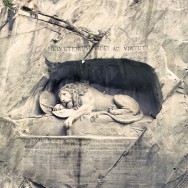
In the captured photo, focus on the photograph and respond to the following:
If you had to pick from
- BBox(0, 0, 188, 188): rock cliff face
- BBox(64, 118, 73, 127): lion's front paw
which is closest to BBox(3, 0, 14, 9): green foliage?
→ BBox(0, 0, 188, 188): rock cliff face

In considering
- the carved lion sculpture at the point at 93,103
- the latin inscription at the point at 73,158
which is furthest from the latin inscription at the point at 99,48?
the latin inscription at the point at 73,158

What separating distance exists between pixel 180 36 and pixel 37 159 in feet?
10.8

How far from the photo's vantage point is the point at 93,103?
1189cm

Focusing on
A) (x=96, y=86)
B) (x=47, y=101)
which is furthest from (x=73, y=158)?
(x=96, y=86)

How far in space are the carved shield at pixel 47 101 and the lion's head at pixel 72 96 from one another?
272 mm

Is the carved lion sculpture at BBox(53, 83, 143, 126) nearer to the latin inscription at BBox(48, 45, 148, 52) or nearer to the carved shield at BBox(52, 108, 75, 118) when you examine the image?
the carved shield at BBox(52, 108, 75, 118)

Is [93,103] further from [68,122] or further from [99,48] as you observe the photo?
[99,48]

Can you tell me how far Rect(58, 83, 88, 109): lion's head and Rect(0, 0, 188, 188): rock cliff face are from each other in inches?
10.0

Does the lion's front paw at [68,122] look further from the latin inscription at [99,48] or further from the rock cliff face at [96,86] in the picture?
the latin inscription at [99,48]

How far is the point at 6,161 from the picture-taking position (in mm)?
11602

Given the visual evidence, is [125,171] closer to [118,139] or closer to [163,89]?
[118,139]

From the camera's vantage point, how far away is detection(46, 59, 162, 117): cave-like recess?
38.3 ft

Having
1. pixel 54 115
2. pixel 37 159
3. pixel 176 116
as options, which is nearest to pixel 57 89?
pixel 54 115

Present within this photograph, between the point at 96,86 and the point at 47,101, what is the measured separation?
0.93 m
